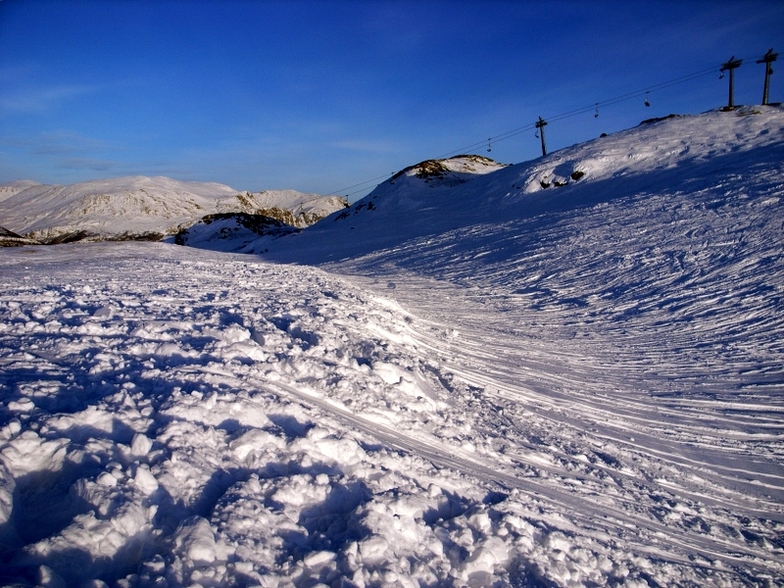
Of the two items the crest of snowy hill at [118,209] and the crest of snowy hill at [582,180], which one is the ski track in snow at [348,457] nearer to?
the crest of snowy hill at [582,180]

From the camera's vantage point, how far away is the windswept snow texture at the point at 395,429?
305cm

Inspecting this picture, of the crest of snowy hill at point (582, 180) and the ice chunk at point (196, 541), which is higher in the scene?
the crest of snowy hill at point (582, 180)

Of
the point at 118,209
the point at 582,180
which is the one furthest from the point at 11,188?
the point at 582,180

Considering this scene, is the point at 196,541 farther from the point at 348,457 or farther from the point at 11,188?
the point at 11,188

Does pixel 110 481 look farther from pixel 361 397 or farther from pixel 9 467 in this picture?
pixel 361 397

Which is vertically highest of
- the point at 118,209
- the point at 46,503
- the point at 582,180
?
the point at 118,209

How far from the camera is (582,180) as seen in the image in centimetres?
2355

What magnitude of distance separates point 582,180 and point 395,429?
21904mm

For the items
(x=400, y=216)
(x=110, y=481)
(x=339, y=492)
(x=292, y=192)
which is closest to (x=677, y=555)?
(x=339, y=492)

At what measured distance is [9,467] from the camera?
3150 mm

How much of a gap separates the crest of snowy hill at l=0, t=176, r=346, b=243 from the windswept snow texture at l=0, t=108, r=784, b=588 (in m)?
44.0

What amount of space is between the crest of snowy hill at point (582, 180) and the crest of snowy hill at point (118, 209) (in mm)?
23196

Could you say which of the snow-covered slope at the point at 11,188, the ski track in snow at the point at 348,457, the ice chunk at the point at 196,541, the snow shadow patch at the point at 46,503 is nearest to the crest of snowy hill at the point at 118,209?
the snow-covered slope at the point at 11,188

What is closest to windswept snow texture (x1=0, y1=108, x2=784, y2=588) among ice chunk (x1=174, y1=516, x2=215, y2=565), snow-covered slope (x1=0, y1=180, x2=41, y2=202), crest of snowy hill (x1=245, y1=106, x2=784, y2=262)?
ice chunk (x1=174, y1=516, x2=215, y2=565)
